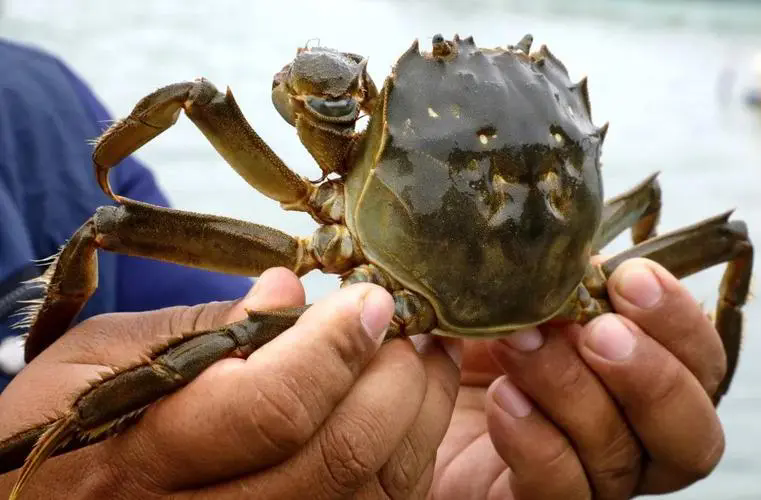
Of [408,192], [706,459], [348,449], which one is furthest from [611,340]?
[348,449]

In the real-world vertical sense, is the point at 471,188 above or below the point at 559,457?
above

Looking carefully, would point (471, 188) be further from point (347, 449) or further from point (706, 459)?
point (706, 459)

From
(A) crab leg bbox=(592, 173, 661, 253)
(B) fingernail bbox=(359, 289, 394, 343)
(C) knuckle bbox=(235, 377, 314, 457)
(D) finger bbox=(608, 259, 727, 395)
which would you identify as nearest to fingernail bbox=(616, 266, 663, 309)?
(D) finger bbox=(608, 259, 727, 395)

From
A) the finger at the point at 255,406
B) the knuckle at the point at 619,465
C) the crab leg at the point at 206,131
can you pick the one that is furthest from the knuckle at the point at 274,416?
the knuckle at the point at 619,465

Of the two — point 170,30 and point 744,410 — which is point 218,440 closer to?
point 744,410

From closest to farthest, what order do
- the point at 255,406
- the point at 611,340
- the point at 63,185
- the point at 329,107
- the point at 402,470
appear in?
the point at 255,406 → the point at 402,470 → the point at 329,107 → the point at 611,340 → the point at 63,185

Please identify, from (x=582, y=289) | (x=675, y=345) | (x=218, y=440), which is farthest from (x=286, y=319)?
(x=675, y=345)

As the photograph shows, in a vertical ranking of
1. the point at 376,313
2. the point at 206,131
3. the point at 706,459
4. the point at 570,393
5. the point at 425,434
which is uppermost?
the point at 206,131
